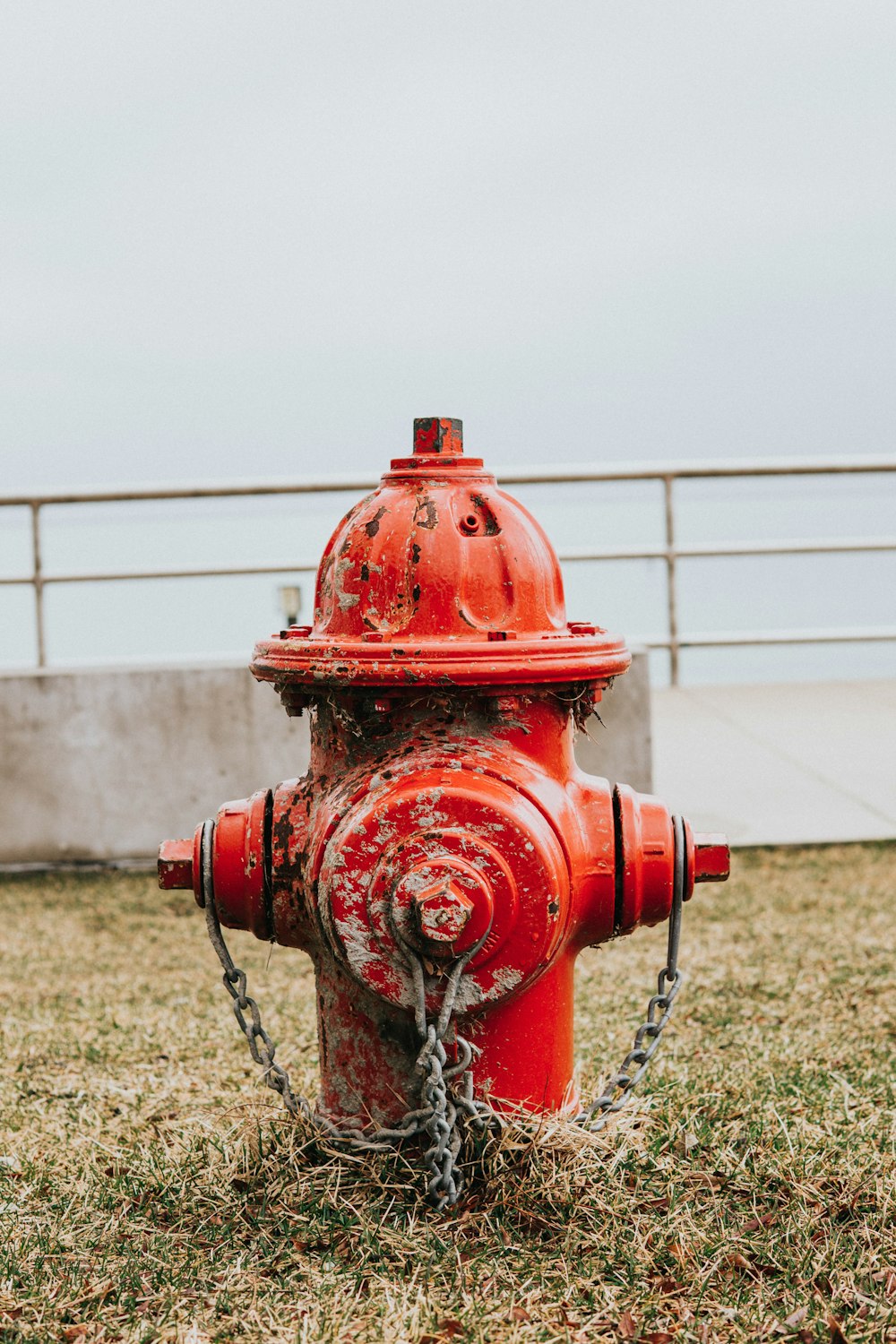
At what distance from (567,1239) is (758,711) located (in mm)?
5652

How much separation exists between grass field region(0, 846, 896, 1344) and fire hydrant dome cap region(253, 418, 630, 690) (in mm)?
896

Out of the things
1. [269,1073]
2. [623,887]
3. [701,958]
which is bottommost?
[701,958]

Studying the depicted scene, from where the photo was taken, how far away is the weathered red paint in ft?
8.03

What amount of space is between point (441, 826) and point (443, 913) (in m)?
0.15

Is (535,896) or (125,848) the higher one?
(535,896)

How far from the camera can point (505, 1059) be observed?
263 cm

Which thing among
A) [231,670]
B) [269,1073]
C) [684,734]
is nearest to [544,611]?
[269,1073]

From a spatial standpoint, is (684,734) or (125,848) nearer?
(125,848)

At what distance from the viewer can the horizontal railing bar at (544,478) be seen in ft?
22.4

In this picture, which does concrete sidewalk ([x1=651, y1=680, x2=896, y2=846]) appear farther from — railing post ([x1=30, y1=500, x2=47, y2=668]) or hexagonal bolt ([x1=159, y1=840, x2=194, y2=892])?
hexagonal bolt ([x1=159, y1=840, x2=194, y2=892])

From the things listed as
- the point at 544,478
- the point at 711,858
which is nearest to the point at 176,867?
the point at 711,858

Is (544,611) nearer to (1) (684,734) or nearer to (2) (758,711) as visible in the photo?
(1) (684,734)

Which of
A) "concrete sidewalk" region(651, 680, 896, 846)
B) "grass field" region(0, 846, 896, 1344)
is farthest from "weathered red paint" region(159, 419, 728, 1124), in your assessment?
"concrete sidewalk" region(651, 680, 896, 846)

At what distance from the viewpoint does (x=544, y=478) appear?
7.33 meters
